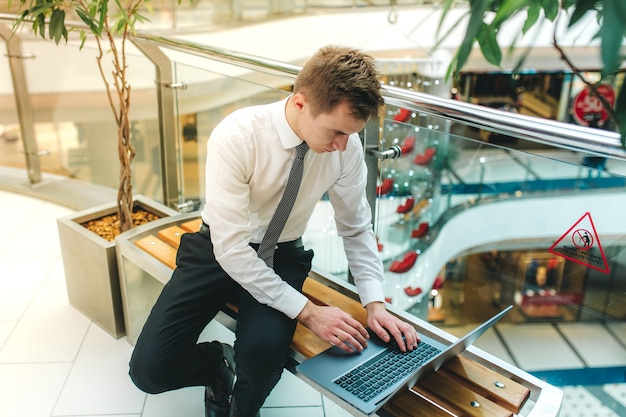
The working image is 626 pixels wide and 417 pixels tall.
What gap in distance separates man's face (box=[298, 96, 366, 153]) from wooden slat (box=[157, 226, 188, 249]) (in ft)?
2.92

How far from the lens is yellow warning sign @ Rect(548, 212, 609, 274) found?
78.1 inches

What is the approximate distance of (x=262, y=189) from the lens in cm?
176

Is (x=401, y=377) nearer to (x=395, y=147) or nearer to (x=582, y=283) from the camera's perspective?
(x=395, y=147)

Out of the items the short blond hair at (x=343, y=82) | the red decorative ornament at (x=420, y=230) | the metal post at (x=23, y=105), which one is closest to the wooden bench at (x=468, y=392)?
A: the short blond hair at (x=343, y=82)

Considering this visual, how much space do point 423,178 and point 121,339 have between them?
372cm

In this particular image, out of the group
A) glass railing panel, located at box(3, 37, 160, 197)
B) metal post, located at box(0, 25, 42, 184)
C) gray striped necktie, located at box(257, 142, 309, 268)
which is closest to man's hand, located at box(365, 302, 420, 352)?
gray striped necktie, located at box(257, 142, 309, 268)

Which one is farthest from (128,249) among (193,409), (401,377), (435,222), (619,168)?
(435,222)

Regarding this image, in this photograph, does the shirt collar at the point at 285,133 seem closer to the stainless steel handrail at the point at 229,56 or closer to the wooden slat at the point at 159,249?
the stainless steel handrail at the point at 229,56

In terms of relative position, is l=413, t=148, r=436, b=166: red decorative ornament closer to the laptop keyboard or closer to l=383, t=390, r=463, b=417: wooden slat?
the laptop keyboard

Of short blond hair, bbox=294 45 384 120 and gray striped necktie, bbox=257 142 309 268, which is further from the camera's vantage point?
gray striped necktie, bbox=257 142 309 268

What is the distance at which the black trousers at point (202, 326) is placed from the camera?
5.36 ft

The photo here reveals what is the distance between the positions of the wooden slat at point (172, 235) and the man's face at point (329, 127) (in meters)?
0.89

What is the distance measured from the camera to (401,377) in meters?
1.51

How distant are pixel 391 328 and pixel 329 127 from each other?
584mm
